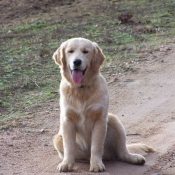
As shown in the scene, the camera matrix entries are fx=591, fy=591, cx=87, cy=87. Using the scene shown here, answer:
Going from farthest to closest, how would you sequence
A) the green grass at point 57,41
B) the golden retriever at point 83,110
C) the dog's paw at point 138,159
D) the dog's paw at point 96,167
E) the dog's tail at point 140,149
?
1. the green grass at point 57,41
2. the dog's tail at point 140,149
3. the dog's paw at point 138,159
4. the golden retriever at point 83,110
5. the dog's paw at point 96,167

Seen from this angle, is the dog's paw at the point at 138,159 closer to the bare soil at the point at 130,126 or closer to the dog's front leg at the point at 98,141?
the bare soil at the point at 130,126

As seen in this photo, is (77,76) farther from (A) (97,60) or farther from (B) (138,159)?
(B) (138,159)

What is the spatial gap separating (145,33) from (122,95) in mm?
4394

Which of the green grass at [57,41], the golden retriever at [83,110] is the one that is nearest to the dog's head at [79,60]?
the golden retriever at [83,110]

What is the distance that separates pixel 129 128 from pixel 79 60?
1941 mm

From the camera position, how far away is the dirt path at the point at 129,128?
6.28m

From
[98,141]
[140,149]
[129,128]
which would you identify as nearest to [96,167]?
[98,141]

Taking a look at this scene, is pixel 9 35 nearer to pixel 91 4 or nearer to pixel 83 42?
pixel 91 4

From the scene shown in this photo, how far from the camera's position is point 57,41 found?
42.3 ft

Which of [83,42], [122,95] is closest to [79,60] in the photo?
[83,42]

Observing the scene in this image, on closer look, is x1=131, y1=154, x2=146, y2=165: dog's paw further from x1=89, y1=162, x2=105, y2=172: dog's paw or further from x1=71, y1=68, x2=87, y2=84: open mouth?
x1=71, y1=68, x2=87, y2=84: open mouth

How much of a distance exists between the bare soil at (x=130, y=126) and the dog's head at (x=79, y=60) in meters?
0.96

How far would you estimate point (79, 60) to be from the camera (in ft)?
19.8

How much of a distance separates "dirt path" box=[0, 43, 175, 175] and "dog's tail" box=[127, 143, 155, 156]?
97 millimetres
